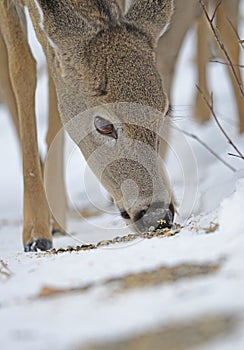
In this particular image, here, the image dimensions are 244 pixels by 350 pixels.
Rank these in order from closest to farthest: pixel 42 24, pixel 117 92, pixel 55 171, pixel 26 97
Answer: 1. pixel 117 92
2. pixel 42 24
3. pixel 26 97
4. pixel 55 171

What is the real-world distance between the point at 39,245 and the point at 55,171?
1.18m

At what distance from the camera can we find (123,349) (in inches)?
73.2

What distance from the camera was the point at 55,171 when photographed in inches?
226

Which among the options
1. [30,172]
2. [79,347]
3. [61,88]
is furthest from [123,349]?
[30,172]

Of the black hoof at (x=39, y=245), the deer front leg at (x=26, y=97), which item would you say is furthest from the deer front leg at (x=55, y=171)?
the black hoof at (x=39, y=245)

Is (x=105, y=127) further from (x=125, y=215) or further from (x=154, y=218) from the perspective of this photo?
(x=154, y=218)

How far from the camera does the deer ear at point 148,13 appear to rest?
14.2 ft

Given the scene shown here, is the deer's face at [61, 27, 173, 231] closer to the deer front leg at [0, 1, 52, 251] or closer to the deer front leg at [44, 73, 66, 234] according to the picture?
the deer front leg at [0, 1, 52, 251]

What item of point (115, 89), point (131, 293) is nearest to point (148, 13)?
point (115, 89)

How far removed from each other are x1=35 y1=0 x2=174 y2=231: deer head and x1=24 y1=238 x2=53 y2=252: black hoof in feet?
2.24

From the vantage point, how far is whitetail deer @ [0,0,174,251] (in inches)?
154

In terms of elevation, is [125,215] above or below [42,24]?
below

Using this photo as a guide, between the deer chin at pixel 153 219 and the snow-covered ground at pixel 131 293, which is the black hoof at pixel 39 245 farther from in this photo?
the snow-covered ground at pixel 131 293

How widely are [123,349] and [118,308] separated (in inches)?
6.1
